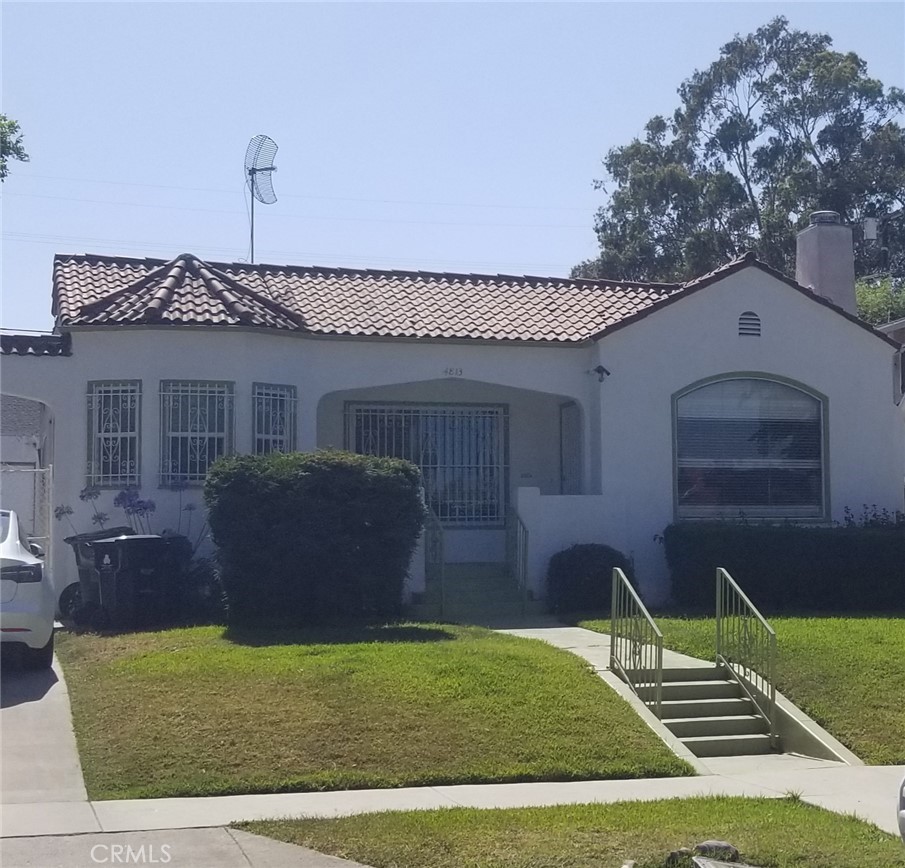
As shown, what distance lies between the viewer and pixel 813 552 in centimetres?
1616

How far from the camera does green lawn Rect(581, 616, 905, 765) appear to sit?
1062 cm

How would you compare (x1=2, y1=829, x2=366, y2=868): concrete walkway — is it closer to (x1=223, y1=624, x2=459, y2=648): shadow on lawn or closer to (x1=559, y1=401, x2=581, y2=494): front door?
(x1=223, y1=624, x2=459, y2=648): shadow on lawn

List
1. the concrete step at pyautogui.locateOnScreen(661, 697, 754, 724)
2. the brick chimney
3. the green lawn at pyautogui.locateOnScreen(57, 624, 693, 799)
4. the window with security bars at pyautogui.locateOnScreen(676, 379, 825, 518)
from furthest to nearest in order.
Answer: the brick chimney, the window with security bars at pyautogui.locateOnScreen(676, 379, 825, 518), the concrete step at pyautogui.locateOnScreen(661, 697, 754, 724), the green lawn at pyautogui.locateOnScreen(57, 624, 693, 799)

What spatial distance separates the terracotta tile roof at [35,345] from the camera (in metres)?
15.4

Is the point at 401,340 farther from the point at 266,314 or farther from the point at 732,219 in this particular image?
the point at 732,219

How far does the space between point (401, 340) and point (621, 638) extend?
624cm

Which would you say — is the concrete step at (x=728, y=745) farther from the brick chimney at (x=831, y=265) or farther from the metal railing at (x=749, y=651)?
the brick chimney at (x=831, y=265)

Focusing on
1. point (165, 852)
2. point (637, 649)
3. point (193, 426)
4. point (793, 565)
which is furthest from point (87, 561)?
point (793, 565)

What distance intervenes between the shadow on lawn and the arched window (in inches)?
275

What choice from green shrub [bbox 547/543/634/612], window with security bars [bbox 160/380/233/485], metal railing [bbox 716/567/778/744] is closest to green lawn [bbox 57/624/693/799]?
metal railing [bbox 716/567/778/744]

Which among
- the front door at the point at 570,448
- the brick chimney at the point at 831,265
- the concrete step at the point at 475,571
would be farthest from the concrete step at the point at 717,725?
the brick chimney at the point at 831,265

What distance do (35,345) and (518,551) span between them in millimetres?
6724

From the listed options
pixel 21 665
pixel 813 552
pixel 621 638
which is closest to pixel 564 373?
pixel 813 552

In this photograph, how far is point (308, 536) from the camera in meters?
13.4
